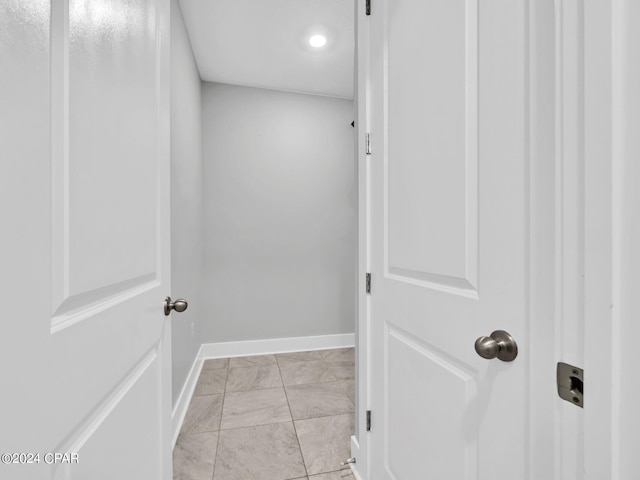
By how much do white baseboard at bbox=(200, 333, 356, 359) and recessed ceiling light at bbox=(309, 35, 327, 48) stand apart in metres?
2.46

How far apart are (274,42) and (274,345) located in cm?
263

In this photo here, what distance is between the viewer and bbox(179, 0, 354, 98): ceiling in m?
1.94

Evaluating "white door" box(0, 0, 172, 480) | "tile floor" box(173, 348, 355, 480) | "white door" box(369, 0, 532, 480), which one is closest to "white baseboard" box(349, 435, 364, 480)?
"tile floor" box(173, 348, 355, 480)

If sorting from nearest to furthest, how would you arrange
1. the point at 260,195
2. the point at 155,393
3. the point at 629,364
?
the point at 629,364, the point at 155,393, the point at 260,195

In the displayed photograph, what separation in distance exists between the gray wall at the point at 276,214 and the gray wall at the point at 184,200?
0.20 metres

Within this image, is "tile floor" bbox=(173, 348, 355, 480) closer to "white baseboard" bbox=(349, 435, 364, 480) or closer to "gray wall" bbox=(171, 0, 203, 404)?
"white baseboard" bbox=(349, 435, 364, 480)

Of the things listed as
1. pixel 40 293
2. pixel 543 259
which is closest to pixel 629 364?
pixel 543 259

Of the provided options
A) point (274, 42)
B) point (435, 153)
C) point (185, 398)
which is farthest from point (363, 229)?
point (274, 42)

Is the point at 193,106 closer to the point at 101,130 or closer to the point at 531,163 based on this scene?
the point at 101,130

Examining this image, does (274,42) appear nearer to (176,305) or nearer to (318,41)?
(318,41)

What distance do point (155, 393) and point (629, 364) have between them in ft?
3.60

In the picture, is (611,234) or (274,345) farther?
(274,345)

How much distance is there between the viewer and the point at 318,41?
2252 mm

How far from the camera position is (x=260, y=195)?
2977mm
